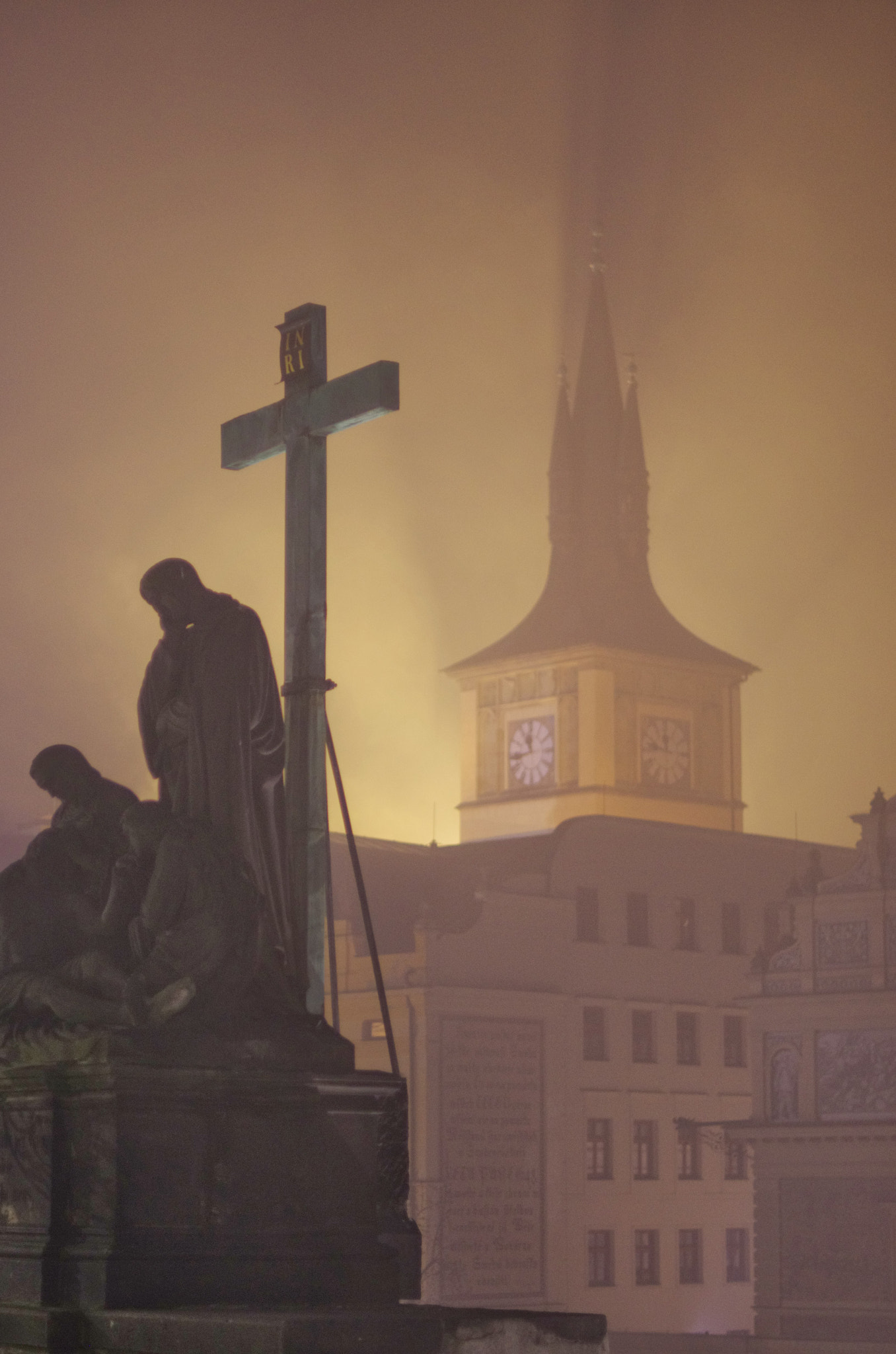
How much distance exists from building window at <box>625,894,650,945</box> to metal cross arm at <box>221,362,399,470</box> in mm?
42392

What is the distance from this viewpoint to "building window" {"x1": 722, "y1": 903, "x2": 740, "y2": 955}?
52.3 meters

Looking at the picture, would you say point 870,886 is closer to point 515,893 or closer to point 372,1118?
point 515,893

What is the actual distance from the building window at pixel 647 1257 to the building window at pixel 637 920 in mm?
6314

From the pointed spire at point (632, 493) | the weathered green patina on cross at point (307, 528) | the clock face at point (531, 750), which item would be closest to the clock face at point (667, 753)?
the clock face at point (531, 750)

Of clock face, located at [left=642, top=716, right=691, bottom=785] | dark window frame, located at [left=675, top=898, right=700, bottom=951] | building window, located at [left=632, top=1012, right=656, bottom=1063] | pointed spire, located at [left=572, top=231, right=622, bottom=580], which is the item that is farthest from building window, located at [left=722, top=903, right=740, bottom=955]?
pointed spire, located at [left=572, top=231, right=622, bottom=580]

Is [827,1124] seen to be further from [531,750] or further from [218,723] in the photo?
[531,750]

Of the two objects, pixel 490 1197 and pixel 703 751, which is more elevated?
pixel 703 751

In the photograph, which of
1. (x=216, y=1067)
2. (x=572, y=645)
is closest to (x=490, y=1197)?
(x=572, y=645)

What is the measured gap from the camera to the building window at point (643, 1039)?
49.4 meters

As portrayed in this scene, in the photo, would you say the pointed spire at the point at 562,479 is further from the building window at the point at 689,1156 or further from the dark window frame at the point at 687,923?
the building window at the point at 689,1156

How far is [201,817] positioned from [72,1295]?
1531 millimetres

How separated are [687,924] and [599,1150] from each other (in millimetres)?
6399

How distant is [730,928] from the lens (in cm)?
5262

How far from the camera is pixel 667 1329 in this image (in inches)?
1868
